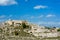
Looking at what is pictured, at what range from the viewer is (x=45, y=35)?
44.8 meters

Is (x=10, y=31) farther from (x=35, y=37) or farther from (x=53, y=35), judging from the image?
(x=53, y=35)

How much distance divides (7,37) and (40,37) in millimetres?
7604

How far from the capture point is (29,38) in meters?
40.2

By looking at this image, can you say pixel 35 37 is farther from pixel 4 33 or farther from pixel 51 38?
pixel 4 33

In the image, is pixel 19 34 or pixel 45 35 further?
pixel 45 35

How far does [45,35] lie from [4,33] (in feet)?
30.3

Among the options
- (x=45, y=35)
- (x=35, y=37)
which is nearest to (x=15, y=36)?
(x=35, y=37)

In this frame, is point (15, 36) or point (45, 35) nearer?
point (15, 36)

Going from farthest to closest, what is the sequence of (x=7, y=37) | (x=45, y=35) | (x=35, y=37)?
1. (x=45, y=35)
2. (x=35, y=37)
3. (x=7, y=37)

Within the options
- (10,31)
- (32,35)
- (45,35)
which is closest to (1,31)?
(10,31)

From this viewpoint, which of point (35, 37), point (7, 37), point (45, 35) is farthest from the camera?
point (45, 35)

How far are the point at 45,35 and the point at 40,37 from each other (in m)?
1.91

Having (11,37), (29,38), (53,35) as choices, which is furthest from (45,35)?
(11,37)

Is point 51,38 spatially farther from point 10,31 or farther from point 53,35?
point 10,31
